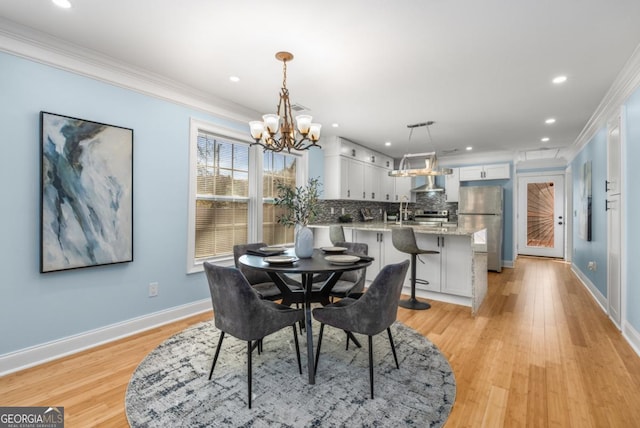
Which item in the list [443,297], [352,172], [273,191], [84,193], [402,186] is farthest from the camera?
[402,186]

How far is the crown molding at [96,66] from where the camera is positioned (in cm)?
224

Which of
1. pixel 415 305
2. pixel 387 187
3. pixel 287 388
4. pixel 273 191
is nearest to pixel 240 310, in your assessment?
A: pixel 287 388

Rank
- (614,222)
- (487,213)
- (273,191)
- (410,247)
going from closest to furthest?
Answer: (614,222)
(410,247)
(273,191)
(487,213)

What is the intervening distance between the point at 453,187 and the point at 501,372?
5310 millimetres

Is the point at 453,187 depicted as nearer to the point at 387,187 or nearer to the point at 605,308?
the point at 387,187

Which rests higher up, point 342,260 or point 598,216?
point 598,216

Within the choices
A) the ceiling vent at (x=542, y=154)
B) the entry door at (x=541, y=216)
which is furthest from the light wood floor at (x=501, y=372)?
the entry door at (x=541, y=216)

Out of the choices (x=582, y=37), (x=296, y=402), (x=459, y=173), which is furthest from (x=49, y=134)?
(x=459, y=173)

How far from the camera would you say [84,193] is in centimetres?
256

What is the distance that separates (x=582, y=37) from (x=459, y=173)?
191 inches

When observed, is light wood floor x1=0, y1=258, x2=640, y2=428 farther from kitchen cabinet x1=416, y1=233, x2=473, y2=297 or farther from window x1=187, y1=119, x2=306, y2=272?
window x1=187, y1=119, x2=306, y2=272

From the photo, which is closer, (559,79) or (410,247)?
(559,79)

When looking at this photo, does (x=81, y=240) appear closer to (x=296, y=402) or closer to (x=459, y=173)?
(x=296, y=402)

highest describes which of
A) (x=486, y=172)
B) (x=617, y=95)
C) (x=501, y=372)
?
(x=617, y=95)
